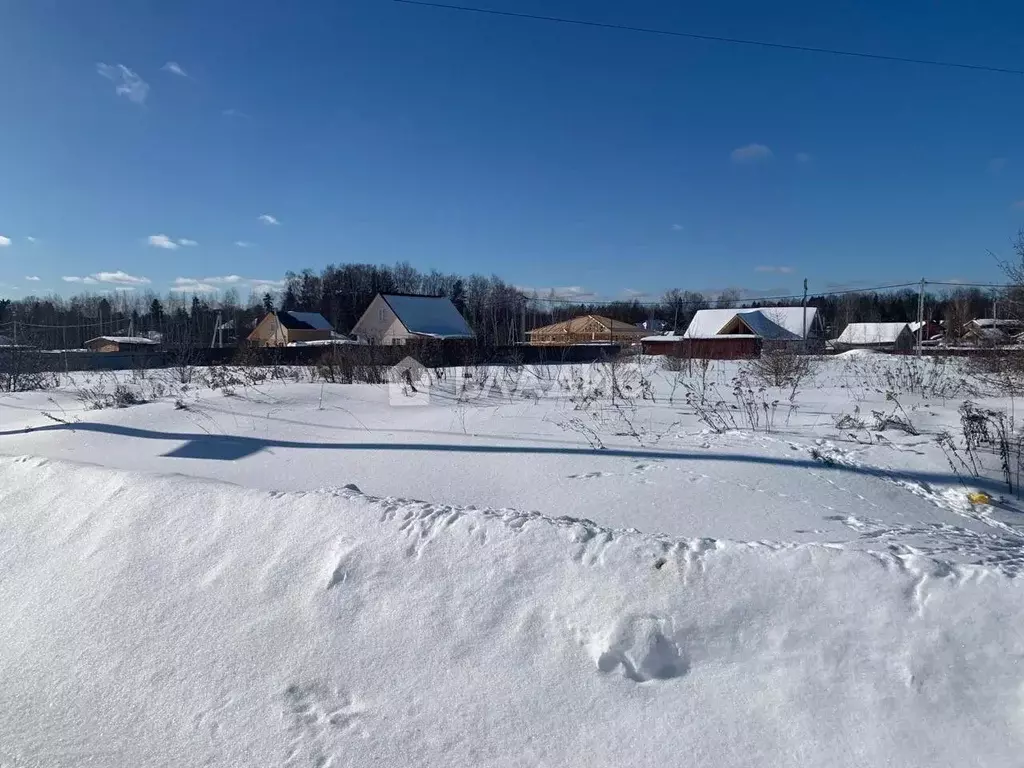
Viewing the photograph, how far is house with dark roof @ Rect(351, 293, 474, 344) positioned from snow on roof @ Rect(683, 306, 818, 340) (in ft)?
56.5

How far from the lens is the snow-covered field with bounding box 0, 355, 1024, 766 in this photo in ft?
7.41

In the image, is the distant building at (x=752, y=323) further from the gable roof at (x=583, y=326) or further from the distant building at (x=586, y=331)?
the gable roof at (x=583, y=326)

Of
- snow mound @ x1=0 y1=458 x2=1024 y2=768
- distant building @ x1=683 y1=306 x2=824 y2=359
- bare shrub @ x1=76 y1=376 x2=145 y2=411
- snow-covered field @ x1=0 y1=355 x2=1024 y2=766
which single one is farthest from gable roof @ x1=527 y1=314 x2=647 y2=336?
snow mound @ x1=0 y1=458 x2=1024 y2=768

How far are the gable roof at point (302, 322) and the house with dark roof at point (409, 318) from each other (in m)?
16.0

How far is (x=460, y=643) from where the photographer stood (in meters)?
2.78

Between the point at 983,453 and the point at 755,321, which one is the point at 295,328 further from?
the point at 983,453

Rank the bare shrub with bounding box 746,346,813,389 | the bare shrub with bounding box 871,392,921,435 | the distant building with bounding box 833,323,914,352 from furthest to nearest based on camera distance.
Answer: the distant building with bounding box 833,323,914,352 < the bare shrub with bounding box 746,346,813,389 < the bare shrub with bounding box 871,392,921,435

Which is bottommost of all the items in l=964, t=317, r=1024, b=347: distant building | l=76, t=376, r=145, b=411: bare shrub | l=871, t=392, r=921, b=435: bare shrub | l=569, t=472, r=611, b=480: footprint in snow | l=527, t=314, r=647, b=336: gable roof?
l=569, t=472, r=611, b=480: footprint in snow

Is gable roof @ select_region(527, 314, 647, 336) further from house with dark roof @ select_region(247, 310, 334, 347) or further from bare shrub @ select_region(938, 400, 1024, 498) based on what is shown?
bare shrub @ select_region(938, 400, 1024, 498)

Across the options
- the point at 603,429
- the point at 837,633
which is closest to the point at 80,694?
the point at 837,633

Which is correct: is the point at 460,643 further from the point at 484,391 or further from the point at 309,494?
the point at 484,391

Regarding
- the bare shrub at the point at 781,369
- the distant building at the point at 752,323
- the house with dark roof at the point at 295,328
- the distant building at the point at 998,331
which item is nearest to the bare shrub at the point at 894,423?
the bare shrub at the point at 781,369

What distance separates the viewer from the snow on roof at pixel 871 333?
158 ft

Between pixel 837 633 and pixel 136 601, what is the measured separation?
338cm
